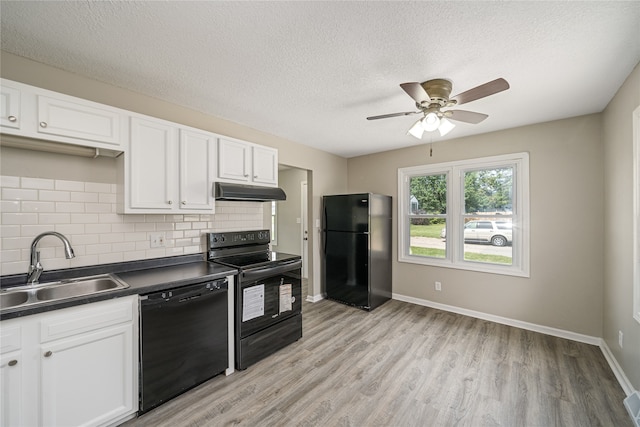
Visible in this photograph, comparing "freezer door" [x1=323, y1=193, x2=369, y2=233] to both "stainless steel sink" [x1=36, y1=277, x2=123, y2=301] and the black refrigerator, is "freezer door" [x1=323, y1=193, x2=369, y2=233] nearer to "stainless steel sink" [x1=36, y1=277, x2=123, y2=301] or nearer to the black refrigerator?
the black refrigerator

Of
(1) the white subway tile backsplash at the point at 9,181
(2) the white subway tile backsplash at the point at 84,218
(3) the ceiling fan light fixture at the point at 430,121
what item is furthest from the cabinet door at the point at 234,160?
(3) the ceiling fan light fixture at the point at 430,121

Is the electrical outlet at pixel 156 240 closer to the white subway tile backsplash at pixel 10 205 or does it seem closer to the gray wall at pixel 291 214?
the white subway tile backsplash at pixel 10 205

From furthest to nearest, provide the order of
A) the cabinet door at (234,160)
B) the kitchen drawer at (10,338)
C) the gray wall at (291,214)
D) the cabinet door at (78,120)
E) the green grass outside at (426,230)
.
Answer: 1. the gray wall at (291,214)
2. the green grass outside at (426,230)
3. the cabinet door at (234,160)
4. the cabinet door at (78,120)
5. the kitchen drawer at (10,338)

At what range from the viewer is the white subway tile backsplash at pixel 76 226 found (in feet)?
5.70

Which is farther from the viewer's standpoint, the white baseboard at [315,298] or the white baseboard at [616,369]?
the white baseboard at [315,298]

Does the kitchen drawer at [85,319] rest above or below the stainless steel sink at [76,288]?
below

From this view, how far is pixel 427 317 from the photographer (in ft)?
11.4

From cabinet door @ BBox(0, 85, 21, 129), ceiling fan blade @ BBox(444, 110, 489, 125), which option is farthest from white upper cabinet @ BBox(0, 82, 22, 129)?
ceiling fan blade @ BBox(444, 110, 489, 125)

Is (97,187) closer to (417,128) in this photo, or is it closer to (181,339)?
(181,339)

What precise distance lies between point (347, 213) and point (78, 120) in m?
2.99

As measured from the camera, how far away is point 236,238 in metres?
2.95

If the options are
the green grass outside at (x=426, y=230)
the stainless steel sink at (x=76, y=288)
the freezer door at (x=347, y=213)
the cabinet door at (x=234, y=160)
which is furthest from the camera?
the green grass outside at (x=426, y=230)

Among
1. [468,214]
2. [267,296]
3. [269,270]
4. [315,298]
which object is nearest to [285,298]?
[267,296]

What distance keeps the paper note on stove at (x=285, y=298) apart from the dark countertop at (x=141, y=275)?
590mm
